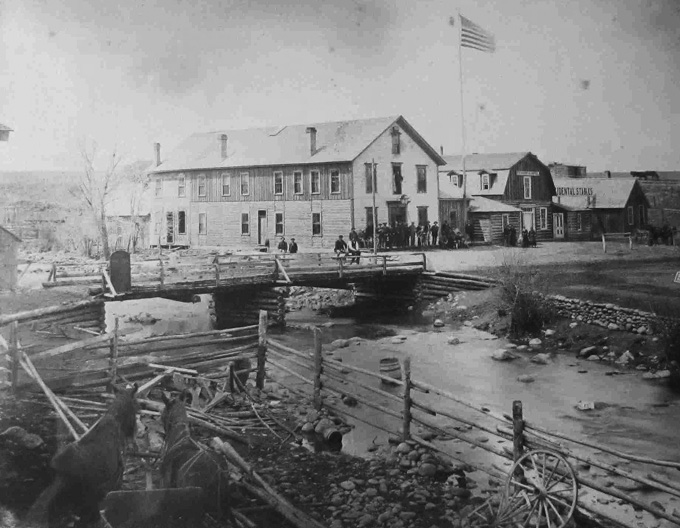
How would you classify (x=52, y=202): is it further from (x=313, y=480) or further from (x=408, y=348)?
(x=313, y=480)

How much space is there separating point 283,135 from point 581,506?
16376 millimetres

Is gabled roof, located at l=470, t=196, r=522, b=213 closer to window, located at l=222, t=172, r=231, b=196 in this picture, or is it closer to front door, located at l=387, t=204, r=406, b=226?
front door, located at l=387, t=204, r=406, b=226

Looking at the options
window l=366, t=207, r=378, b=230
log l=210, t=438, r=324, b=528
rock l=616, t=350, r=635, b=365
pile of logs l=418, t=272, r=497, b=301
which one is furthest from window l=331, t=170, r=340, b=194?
log l=210, t=438, r=324, b=528

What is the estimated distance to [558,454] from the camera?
4.30m

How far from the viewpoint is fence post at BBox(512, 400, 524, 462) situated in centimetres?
486

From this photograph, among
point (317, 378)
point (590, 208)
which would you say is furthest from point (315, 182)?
point (317, 378)

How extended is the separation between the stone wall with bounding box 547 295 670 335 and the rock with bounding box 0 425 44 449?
7182 mm

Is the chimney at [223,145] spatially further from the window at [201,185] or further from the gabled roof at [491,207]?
the gabled roof at [491,207]

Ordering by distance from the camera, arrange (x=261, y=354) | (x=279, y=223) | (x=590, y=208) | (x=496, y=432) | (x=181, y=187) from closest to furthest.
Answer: (x=496, y=432)
(x=261, y=354)
(x=590, y=208)
(x=181, y=187)
(x=279, y=223)

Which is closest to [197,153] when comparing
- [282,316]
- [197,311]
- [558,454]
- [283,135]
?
[283,135]

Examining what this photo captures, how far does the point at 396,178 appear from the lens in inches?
768

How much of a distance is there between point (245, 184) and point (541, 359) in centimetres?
1282

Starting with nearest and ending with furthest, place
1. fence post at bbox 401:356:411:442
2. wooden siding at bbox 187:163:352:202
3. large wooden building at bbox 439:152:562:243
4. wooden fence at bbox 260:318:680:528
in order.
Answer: wooden fence at bbox 260:318:680:528, fence post at bbox 401:356:411:442, large wooden building at bbox 439:152:562:243, wooden siding at bbox 187:163:352:202

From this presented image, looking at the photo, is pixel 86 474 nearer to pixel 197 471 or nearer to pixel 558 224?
pixel 197 471
